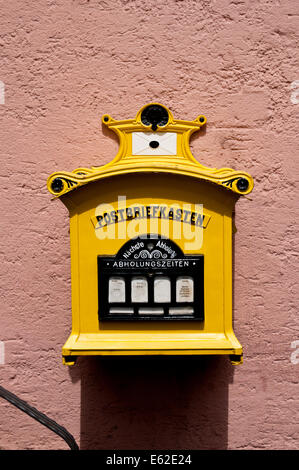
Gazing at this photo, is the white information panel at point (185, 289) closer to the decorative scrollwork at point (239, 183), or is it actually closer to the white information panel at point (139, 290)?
the white information panel at point (139, 290)

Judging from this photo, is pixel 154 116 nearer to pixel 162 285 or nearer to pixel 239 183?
pixel 239 183

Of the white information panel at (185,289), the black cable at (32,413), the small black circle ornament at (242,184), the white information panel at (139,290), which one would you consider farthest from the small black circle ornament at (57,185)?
the black cable at (32,413)

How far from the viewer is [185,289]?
136 cm

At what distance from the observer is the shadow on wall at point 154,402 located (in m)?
1.71

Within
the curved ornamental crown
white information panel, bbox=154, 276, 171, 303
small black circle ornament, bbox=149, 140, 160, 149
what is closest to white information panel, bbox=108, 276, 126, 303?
white information panel, bbox=154, 276, 171, 303

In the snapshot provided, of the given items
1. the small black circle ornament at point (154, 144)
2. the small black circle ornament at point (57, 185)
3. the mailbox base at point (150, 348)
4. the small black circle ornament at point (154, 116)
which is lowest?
the mailbox base at point (150, 348)

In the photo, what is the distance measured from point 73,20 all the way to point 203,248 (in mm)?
1224

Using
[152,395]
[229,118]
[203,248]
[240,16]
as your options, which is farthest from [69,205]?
[240,16]

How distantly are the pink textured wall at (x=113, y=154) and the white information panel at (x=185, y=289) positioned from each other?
1.42ft

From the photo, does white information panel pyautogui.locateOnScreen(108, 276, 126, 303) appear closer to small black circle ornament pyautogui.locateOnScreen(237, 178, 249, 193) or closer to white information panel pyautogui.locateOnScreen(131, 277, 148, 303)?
white information panel pyautogui.locateOnScreen(131, 277, 148, 303)

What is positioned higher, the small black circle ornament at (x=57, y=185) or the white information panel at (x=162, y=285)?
the small black circle ornament at (x=57, y=185)

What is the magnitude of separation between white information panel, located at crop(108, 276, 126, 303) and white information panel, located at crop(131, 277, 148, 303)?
0.11 ft

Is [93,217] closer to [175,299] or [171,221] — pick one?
[171,221]

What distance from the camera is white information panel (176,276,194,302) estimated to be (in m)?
1.36
